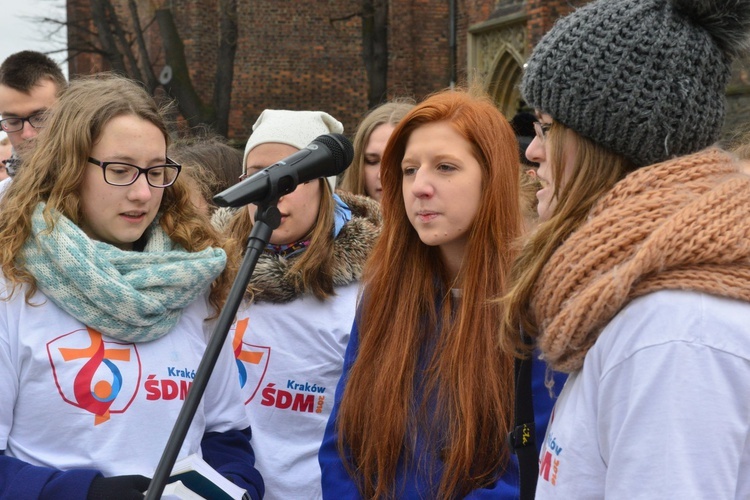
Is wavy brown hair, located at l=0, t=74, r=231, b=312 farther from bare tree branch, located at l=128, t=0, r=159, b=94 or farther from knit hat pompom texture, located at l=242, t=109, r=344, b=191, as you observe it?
bare tree branch, located at l=128, t=0, r=159, b=94

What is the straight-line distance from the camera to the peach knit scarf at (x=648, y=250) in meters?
1.41

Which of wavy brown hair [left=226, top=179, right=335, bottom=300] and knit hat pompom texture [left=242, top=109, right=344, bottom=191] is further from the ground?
knit hat pompom texture [left=242, top=109, right=344, bottom=191]

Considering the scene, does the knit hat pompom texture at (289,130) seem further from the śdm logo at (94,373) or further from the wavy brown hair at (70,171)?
the śdm logo at (94,373)

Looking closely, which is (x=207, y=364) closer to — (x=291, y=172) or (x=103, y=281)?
(x=291, y=172)

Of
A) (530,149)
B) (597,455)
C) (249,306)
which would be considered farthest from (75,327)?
(597,455)

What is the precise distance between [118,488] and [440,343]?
936mm

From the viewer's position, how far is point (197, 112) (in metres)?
14.1

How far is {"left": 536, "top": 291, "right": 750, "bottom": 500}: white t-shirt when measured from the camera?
4.40ft

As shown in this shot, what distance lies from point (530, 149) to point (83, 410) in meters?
1.36

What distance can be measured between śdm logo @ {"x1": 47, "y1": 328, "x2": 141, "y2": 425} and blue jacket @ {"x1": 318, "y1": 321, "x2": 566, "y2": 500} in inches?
23.2

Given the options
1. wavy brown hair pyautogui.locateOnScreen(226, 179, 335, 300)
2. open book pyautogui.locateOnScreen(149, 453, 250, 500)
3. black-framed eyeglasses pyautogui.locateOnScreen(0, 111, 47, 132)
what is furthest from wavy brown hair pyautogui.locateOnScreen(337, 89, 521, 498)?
black-framed eyeglasses pyautogui.locateOnScreen(0, 111, 47, 132)

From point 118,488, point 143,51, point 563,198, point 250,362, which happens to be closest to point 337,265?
point 250,362

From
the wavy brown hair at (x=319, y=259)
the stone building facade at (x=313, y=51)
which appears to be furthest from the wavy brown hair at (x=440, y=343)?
the stone building facade at (x=313, y=51)

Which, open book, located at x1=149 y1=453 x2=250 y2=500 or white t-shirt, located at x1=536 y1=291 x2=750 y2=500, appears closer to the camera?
white t-shirt, located at x1=536 y1=291 x2=750 y2=500
